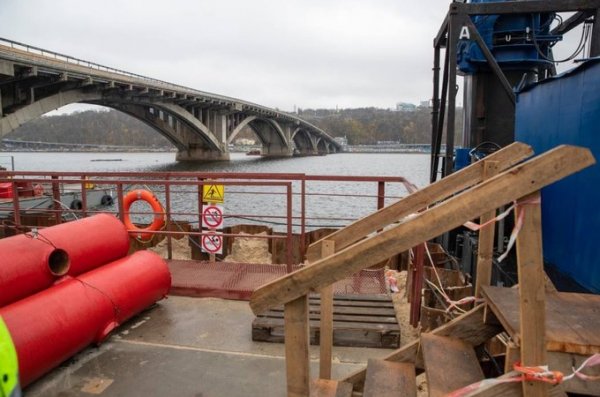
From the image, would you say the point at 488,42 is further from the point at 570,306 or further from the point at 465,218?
the point at 465,218

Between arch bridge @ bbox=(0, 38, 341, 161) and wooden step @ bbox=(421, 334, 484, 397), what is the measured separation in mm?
25880

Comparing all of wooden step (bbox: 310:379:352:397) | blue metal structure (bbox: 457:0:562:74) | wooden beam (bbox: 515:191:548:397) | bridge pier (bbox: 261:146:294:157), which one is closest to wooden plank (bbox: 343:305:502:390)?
wooden step (bbox: 310:379:352:397)

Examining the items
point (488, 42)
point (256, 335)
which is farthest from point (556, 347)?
point (488, 42)

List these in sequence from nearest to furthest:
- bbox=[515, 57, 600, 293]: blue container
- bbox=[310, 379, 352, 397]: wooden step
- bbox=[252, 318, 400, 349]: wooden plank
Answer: bbox=[310, 379, 352, 397]: wooden step
bbox=[515, 57, 600, 293]: blue container
bbox=[252, 318, 400, 349]: wooden plank

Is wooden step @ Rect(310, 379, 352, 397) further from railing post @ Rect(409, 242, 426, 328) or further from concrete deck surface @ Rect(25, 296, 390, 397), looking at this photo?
railing post @ Rect(409, 242, 426, 328)

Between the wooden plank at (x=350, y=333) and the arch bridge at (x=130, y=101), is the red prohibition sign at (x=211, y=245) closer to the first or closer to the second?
the wooden plank at (x=350, y=333)

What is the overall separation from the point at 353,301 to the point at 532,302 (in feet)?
10.7

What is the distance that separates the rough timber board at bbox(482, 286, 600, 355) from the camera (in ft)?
6.93

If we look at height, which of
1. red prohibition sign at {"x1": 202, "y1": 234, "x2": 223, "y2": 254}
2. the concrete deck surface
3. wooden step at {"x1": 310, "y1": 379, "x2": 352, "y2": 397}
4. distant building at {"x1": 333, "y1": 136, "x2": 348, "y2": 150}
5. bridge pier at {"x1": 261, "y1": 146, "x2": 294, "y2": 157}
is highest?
distant building at {"x1": 333, "y1": 136, "x2": 348, "y2": 150}

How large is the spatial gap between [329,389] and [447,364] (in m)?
0.76

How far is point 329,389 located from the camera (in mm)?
2754

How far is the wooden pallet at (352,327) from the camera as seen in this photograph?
4195 mm

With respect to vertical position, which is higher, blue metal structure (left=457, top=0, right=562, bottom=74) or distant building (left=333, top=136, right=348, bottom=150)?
distant building (left=333, top=136, right=348, bottom=150)

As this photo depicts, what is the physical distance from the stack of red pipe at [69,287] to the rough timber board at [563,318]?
336 cm
